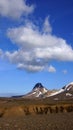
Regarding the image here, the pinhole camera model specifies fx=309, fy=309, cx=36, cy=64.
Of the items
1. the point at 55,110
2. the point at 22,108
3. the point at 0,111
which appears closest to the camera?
the point at 0,111

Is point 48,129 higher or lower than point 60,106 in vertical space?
lower

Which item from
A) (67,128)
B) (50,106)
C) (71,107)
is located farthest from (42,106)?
(67,128)

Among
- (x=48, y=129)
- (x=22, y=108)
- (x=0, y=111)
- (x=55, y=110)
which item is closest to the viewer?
(x=48, y=129)

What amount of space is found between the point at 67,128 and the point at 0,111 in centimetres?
4851

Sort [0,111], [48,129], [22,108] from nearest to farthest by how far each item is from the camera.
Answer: [48,129] → [0,111] → [22,108]

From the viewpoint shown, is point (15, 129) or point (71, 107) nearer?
point (15, 129)

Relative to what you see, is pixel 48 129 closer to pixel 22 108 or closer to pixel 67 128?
pixel 67 128

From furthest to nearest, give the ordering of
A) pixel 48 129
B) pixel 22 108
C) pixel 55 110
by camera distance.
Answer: pixel 55 110, pixel 22 108, pixel 48 129

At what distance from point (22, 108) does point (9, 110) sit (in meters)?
7.91

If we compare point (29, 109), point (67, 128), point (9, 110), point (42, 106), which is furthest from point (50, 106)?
point (67, 128)

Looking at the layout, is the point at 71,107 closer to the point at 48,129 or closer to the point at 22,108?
the point at 22,108

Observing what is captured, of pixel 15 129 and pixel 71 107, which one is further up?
pixel 71 107

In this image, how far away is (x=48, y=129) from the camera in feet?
143

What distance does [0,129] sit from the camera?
44438mm
